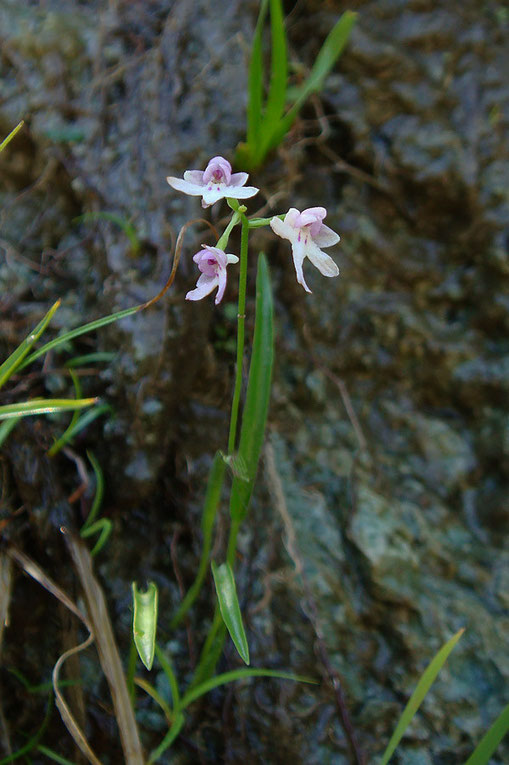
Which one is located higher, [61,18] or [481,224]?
[61,18]

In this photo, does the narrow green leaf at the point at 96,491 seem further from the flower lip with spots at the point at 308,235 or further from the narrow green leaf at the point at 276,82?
the narrow green leaf at the point at 276,82

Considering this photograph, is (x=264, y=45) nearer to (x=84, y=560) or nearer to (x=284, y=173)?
(x=284, y=173)

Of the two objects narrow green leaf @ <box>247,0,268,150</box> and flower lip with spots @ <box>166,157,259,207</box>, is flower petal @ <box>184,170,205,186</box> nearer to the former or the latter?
flower lip with spots @ <box>166,157,259,207</box>

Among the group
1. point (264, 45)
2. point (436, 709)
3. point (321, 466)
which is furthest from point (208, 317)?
point (436, 709)

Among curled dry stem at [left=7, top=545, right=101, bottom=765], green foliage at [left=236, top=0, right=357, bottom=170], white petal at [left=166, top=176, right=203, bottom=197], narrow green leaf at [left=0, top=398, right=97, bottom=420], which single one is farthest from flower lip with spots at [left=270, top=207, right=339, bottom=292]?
curled dry stem at [left=7, top=545, right=101, bottom=765]

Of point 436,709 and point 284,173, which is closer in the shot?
point 436,709

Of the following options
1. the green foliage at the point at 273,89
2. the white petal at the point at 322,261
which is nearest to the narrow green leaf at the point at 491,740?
the white petal at the point at 322,261
